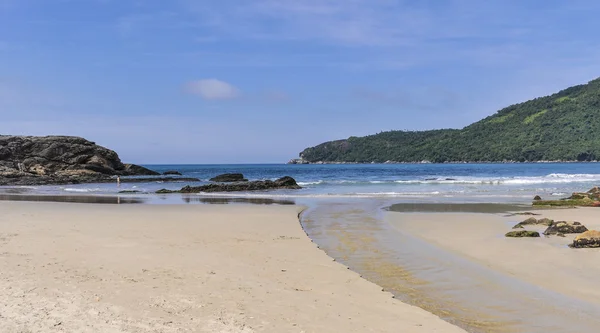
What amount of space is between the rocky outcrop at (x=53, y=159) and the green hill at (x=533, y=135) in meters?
119

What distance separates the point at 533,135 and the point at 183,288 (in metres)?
160

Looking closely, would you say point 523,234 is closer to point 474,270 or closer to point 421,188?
point 474,270

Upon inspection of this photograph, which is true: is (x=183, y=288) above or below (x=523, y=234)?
above

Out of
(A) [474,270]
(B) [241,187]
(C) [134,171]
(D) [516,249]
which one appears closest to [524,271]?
(A) [474,270]

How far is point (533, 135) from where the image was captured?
483 ft

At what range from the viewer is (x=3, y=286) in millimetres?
6125

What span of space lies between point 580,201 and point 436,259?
50.9ft

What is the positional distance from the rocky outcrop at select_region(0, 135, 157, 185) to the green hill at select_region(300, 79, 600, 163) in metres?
119

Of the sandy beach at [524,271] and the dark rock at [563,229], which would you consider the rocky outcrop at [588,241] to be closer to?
the sandy beach at [524,271]

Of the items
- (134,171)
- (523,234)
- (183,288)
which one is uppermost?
(134,171)

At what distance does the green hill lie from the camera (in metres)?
135

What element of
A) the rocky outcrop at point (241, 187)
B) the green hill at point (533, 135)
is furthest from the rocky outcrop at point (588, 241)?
the green hill at point (533, 135)

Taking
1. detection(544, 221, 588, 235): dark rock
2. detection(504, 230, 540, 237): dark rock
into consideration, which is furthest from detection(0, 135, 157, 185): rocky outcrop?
detection(544, 221, 588, 235): dark rock

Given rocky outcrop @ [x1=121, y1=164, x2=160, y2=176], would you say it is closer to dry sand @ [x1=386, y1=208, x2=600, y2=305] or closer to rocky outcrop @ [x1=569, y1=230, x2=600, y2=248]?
dry sand @ [x1=386, y1=208, x2=600, y2=305]
